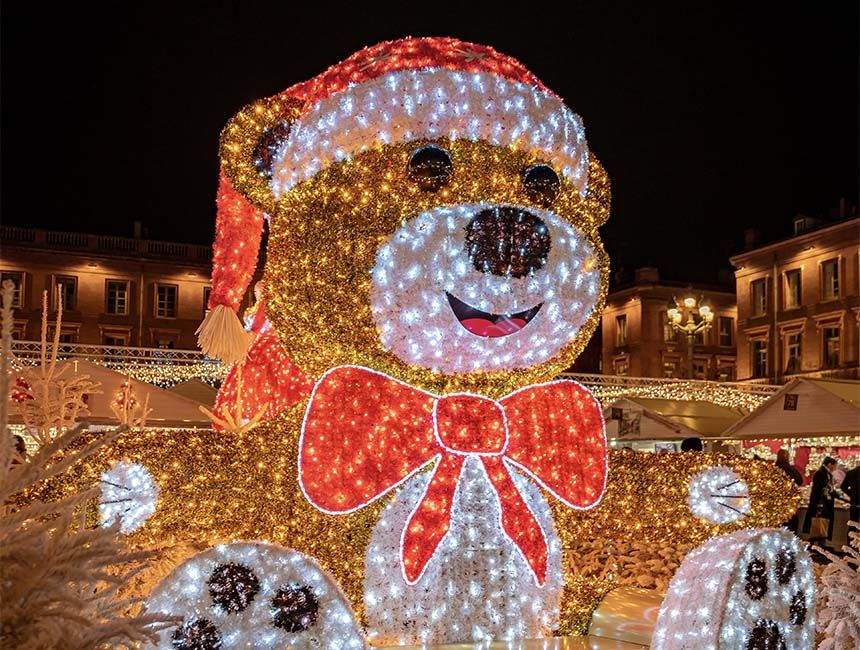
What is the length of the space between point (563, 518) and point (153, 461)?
162 centimetres

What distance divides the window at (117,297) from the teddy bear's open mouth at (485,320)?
39546 mm

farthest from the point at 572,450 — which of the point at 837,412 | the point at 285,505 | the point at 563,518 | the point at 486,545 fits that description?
the point at 837,412

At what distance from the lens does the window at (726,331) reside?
50409 millimetres

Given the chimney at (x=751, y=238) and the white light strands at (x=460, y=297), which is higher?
the chimney at (x=751, y=238)

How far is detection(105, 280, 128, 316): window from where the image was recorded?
1615 inches

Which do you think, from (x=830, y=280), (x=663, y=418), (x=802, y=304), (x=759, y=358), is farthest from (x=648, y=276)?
(x=663, y=418)

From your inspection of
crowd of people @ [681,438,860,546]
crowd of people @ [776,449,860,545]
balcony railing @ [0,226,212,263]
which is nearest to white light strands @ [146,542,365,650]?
crowd of people @ [681,438,860,546]

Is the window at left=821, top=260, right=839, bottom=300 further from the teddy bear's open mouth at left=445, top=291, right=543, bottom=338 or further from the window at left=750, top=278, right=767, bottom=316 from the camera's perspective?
the teddy bear's open mouth at left=445, top=291, right=543, bottom=338

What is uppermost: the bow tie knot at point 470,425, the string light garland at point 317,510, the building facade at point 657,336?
the building facade at point 657,336

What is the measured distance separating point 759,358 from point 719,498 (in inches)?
1581

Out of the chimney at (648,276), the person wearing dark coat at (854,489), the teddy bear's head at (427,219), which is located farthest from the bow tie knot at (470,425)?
the chimney at (648,276)

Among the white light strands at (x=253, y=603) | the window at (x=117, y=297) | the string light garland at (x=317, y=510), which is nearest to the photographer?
the white light strands at (x=253, y=603)

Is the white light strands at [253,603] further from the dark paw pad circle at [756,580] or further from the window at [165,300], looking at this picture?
the window at [165,300]

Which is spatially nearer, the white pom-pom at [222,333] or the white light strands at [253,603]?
the white light strands at [253,603]
